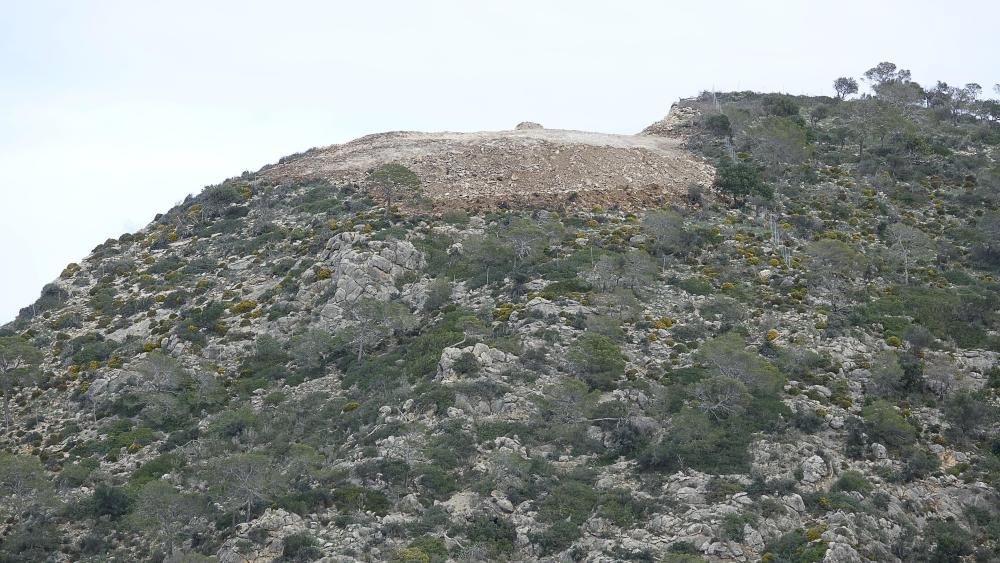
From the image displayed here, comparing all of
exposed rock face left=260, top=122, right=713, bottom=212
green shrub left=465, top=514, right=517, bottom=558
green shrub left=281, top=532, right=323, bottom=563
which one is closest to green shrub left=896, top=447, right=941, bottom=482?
green shrub left=465, top=514, right=517, bottom=558

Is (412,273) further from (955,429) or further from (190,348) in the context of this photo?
(955,429)

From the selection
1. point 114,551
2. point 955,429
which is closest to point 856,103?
point 955,429

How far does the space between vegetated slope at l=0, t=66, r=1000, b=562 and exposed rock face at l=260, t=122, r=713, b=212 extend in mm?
2267

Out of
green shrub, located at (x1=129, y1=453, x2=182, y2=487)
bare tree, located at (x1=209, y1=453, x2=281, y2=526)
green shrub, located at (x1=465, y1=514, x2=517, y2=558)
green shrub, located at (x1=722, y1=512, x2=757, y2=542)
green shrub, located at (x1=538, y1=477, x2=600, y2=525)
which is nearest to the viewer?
green shrub, located at (x1=722, y1=512, x2=757, y2=542)

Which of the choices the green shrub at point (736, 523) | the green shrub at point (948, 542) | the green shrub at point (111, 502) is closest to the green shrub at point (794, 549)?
the green shrub at point (736, 523)

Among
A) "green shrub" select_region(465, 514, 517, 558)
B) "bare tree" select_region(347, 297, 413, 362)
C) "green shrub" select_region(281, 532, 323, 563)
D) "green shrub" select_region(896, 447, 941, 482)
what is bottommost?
"green shrub" select_region(896, 447, 941, 482)

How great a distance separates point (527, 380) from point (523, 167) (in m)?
31.8

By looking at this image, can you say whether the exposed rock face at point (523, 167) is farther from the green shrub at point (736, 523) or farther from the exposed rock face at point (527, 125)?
the green shrub at point (736, 523)

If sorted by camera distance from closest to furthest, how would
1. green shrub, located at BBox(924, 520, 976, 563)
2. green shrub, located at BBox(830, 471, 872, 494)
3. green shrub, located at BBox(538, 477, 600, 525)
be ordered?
green shrub, located at BBox(924, 520, 976, 563) < green shrub, located at BBox(538, 477, 600, 525) < green shrub, located at BBox(830, 471, 872, 494)

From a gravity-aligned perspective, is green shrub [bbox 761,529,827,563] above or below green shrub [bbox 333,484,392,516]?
below

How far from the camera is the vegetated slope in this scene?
48625 millimetres

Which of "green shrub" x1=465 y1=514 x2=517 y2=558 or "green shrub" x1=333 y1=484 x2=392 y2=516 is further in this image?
"green shrub" x1=333 y1=484 x2=392 y2=516

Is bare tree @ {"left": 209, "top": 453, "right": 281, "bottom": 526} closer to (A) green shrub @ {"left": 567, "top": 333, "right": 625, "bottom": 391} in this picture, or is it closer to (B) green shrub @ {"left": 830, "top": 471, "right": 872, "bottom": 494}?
(A) green shrub @ {"left": 567, "top": 333, "right": 625, "bottom": 391}

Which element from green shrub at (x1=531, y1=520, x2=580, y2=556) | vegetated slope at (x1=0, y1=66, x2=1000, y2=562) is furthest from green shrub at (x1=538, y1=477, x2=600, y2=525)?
green shrub at (x1=531, y1=520, x2=580, y2=556)
